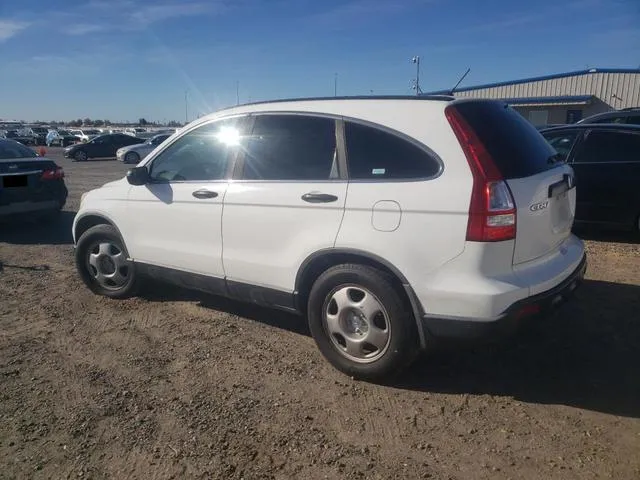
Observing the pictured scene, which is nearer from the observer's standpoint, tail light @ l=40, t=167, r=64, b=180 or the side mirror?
the side mirror

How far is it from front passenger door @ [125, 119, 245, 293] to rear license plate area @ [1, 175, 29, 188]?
4.41m

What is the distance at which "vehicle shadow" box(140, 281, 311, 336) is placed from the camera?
4555 mm

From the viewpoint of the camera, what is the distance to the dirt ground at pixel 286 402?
106 inches

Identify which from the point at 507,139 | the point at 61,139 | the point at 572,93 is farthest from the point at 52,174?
the point at 61,139

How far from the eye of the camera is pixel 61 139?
47188 mm

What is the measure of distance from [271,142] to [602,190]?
5070 mm

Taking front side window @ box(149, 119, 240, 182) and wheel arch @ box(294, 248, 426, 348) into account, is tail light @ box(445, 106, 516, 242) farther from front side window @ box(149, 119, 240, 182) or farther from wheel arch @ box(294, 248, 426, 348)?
front side window @ box(149, 119, 240, 182)

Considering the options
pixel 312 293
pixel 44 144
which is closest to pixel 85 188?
pixel 312 293

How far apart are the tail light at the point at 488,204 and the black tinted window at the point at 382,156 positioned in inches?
9.6

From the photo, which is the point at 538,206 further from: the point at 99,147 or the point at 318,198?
the point at 99,147

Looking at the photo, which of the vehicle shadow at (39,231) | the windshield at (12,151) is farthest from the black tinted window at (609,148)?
the windshield at (12,151)

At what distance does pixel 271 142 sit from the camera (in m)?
3.92

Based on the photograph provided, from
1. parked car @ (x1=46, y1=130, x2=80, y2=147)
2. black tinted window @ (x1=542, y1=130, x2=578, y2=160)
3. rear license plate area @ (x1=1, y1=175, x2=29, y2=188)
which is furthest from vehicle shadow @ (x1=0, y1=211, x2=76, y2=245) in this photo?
parked car @ (x1=46, y1=130, x2=80, y2=147)

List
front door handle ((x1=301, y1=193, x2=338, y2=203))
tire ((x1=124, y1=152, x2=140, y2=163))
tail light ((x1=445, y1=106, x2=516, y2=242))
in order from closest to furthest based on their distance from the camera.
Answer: tail light ((x1=445, y1=106, x2=516, y2=242)), front door handle ((x1=301, y1=193, x2=338, y2=203)), tire ((x1=124, y1=152, x2=140, y2=163))
